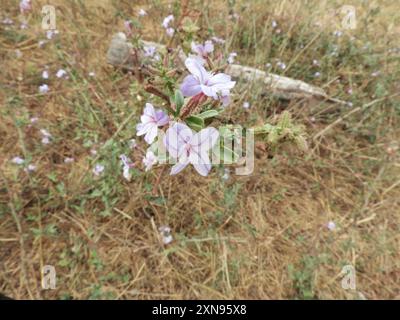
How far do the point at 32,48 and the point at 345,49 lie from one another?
7.80 feet

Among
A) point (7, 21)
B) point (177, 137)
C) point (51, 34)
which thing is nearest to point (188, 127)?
point (177, 137)

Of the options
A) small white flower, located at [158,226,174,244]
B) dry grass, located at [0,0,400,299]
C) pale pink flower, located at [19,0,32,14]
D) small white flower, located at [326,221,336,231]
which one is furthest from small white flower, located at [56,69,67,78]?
small white flower, located at [326,221,336,231]

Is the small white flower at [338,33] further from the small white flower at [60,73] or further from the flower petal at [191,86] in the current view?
the flower petal at [191,86]

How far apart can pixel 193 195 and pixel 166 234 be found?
271mm

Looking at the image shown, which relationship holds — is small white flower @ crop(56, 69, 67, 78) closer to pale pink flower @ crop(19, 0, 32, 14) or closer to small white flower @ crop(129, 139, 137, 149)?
pale pink flower @ crop(19, 0, 32, 14)

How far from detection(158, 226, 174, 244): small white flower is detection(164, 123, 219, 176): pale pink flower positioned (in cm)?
119

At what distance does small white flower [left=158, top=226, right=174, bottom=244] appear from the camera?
185 cm

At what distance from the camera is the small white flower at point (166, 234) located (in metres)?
1.85

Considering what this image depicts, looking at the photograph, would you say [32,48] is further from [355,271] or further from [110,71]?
[355,271]

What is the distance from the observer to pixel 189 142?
72cm

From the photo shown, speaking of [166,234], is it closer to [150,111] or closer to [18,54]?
[150,111]

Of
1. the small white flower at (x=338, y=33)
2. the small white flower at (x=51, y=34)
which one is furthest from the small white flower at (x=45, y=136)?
the small white flower at (x=338, y=33)

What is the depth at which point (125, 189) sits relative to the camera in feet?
6.46
